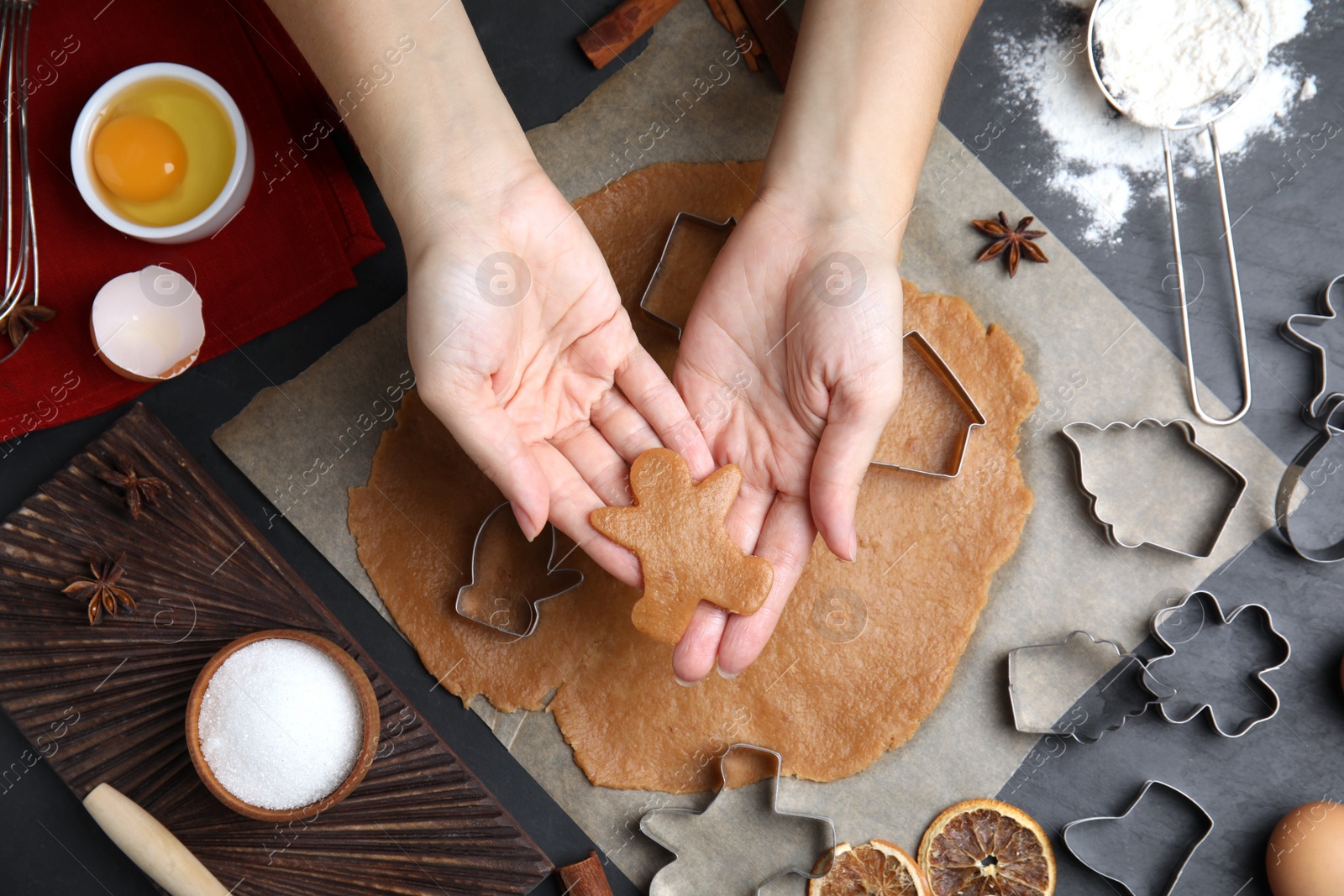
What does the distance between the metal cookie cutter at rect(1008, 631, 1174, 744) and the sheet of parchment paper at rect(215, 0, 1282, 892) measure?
42mm

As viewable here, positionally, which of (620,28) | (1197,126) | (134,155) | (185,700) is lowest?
(1197,126)

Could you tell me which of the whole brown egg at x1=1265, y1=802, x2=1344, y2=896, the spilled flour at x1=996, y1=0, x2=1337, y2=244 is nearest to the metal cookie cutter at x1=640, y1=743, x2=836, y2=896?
the whole brown egg at x1=1265, y1=802, x2=1344, y2=896

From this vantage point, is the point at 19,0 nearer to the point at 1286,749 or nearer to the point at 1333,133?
the point at 1333,133

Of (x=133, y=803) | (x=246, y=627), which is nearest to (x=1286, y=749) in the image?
(x=246, y=627)

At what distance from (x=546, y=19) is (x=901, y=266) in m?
1.48

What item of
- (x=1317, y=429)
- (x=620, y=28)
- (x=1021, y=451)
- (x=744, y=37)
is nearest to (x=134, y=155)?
(x=620, y=28)

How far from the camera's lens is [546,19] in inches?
117

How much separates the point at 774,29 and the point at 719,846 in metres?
2.68

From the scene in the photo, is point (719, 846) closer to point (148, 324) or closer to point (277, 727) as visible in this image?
point (277, 727)

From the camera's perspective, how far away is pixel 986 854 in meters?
2.68

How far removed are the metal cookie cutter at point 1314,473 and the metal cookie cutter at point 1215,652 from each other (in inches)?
9.8

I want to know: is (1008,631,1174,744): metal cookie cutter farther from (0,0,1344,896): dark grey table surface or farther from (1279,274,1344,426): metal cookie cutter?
(1279,274,1344,426): metal cookie cutter

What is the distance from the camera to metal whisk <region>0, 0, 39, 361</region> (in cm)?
266

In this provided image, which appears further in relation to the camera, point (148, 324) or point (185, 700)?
point (148, 324)
